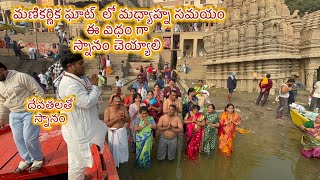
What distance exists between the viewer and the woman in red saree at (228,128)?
16.0ft

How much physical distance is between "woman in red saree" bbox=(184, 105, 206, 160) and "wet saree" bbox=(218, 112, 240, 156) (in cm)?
58

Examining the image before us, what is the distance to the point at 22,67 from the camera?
47.1 feet

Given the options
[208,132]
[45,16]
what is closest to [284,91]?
[208,132]

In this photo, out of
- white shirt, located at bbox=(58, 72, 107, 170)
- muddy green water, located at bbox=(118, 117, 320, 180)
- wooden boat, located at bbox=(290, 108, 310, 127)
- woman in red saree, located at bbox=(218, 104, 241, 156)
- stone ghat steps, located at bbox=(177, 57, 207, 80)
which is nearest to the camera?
white shirt, located at bbox=(58, 72, 107, 170)

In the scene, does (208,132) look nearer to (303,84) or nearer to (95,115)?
(95,115)

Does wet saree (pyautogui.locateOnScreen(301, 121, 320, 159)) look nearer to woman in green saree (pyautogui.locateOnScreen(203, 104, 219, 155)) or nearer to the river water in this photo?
the river water

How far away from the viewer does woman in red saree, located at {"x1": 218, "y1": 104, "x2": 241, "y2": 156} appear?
16.0 ft

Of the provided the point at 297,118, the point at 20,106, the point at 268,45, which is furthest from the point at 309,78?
the point at 20,106

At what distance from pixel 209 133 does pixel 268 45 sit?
8.74 meters

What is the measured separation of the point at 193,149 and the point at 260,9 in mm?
10885

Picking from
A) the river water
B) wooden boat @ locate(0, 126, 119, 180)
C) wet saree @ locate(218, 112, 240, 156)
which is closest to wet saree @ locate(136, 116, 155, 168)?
the river water

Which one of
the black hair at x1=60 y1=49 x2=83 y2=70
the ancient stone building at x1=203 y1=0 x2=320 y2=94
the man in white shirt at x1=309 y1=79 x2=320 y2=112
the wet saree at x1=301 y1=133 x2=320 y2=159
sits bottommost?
the wet saree at x1=301 y1=133 x2=320 y2=159

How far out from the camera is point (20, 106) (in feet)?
8.53

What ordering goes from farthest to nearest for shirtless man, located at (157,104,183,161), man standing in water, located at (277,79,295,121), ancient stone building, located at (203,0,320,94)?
ancient stone building, located at (203,0,320,94) → man standing in water, located at (277,79,295,121) → shirtless man, located at (157,104,183,161)
